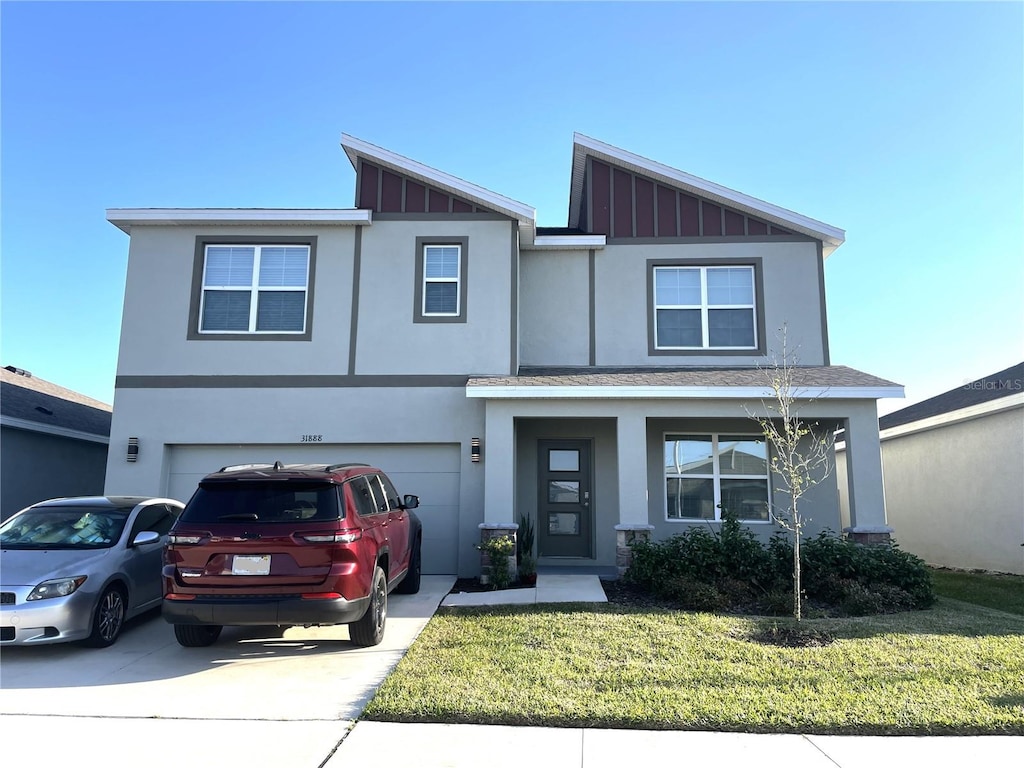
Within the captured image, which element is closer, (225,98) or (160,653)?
(160,653)

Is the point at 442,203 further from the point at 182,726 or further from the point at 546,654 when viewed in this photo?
the point at 182,726

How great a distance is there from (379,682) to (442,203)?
880 centimetres

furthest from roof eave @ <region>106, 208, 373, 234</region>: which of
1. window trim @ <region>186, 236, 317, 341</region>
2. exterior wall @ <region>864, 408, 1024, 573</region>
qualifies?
exterior wall @ <region>864, 408, 1024, 573</region>

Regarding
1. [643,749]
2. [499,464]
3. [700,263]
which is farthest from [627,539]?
[643,749]

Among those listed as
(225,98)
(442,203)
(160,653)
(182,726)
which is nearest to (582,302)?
(442,203)

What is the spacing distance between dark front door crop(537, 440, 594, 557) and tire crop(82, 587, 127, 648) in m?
6.92

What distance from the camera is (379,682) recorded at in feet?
19.0

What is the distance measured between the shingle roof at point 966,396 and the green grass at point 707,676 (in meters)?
7.65

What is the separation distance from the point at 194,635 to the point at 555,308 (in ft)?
27.5

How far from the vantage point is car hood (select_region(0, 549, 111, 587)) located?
21.6 feet

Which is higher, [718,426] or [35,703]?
[718,426]

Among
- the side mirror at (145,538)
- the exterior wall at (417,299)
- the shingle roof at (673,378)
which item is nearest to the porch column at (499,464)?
the shingle roof at (673,378)

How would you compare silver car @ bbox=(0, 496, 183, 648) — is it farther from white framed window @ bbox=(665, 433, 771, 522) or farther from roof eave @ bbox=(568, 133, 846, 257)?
roof eave @ bbox=(568, 133, 846, 257)

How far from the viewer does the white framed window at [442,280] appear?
39.7 feet
